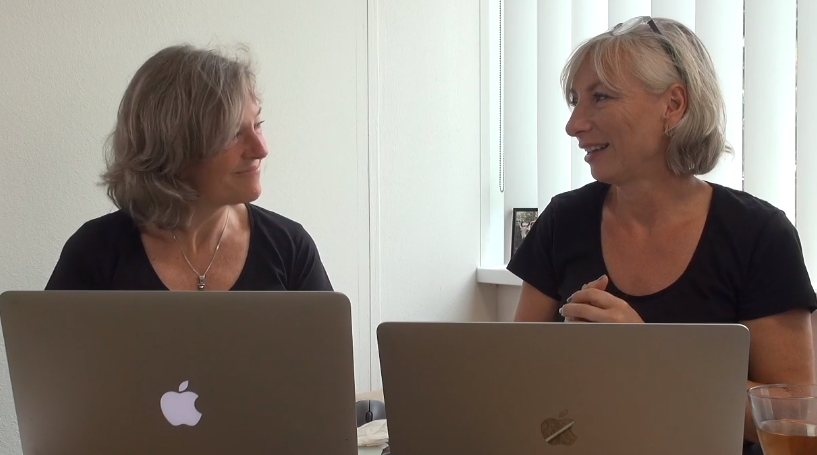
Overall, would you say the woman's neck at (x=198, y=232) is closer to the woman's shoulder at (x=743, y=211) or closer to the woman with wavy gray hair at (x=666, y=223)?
the woman with wavy gray hair at (x=666, y=223)

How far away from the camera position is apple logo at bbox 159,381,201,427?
95 centimetres

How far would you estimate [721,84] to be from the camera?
217cm

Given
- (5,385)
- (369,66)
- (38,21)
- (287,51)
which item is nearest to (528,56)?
(369,66)

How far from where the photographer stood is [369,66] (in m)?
2.56

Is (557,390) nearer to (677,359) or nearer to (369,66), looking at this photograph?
(677,359)

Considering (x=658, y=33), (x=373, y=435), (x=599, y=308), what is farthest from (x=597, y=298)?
(x=658, y=33)

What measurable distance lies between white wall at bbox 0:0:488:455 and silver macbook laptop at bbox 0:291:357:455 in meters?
0.95

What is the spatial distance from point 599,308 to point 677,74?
514mm

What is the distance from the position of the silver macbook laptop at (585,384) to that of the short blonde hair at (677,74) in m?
0.74

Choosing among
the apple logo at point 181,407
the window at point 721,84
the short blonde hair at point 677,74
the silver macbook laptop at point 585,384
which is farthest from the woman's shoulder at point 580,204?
the apple logo at point 181,407

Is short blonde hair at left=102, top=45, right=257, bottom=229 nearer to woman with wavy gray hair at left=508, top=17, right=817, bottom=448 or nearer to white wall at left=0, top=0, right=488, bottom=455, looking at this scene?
white wall at left=0, top=0, right=488, bottom=455

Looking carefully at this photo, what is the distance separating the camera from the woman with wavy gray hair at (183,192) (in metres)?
1.62

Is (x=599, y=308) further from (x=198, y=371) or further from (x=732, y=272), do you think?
(x=198, y=371)

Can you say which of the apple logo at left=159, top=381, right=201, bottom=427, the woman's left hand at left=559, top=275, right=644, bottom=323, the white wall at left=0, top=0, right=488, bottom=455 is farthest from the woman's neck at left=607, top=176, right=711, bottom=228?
the white wall at left=0, top=0, right=488, bottom=455
